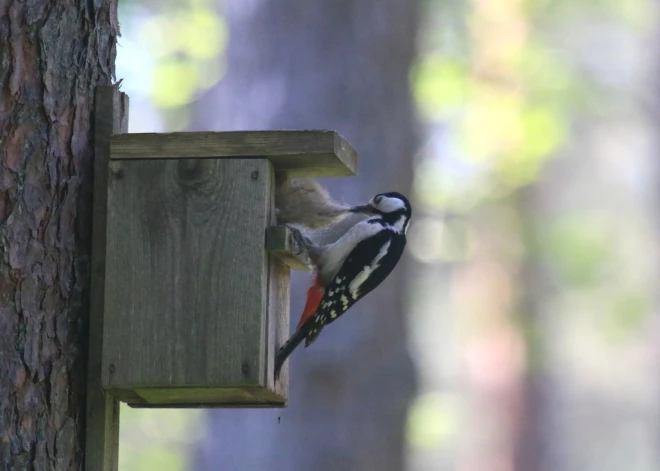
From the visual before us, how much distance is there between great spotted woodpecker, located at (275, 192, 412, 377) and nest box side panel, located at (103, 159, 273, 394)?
1.02ft

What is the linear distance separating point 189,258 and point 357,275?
860 millimetres

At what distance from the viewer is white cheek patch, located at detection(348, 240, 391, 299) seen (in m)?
3.67

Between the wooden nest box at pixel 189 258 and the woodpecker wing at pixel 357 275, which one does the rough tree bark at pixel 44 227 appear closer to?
the wooden nest box at pixel 189 258

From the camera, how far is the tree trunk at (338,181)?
5762 mm

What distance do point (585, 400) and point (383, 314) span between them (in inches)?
461

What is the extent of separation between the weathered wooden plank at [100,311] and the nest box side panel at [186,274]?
0.09m

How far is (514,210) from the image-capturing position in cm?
1480

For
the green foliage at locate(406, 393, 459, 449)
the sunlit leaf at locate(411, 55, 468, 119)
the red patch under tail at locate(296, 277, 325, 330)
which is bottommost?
the green foliage at locate(406, 393, 459, 449)

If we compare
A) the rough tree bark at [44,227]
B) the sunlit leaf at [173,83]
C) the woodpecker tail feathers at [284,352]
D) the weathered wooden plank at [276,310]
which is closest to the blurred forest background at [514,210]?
the sunlit leaf at [173,83]

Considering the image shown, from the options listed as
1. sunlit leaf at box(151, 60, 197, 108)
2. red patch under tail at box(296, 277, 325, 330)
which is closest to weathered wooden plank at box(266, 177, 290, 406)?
red patch under tail at box(296, 277, 325, 330)

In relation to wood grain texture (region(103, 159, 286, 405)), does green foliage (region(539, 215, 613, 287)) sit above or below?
above

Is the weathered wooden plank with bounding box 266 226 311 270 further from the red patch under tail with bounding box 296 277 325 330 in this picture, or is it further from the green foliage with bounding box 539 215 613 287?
the green foliage with bounding box 539 215 613 287

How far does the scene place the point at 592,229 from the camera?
1538 cm

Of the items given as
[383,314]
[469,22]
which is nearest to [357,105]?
[383,314]
